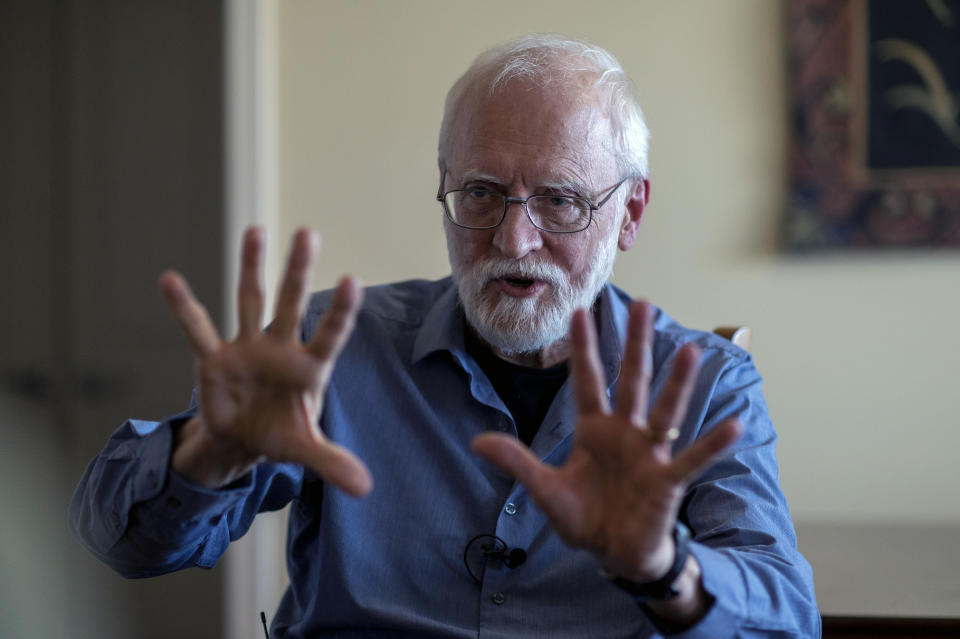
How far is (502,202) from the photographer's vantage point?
1325mm

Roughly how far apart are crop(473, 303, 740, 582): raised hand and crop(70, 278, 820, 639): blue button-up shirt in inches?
9.4

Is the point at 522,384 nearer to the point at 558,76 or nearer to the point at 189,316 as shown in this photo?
the point at 558,76

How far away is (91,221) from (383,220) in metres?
0.82

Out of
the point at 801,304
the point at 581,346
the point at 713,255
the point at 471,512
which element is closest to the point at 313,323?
the point at 471,512

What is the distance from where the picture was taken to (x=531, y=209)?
1313mm

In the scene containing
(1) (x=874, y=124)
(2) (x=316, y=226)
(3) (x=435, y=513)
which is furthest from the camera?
(2) (x=316, y=226)

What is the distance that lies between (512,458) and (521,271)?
1.80 ft

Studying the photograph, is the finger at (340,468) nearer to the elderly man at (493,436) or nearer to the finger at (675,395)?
the elderly man at (493,436)

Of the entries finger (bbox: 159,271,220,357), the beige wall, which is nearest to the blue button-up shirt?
finger (bbox: 159,271,220,357)

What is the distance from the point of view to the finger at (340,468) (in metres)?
0.75

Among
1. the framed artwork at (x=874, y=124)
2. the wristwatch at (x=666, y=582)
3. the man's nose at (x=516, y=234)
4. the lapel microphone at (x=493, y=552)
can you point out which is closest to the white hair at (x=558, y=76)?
the man's nose at (x=516, y=234)

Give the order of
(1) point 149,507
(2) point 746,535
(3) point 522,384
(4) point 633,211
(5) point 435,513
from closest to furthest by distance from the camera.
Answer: (1) point 149,507
(2) point 746,535
(5) point 435,513
(3) point 522,384
(4) point 633,211

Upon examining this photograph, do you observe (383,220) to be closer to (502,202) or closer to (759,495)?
Answer: (502,202)

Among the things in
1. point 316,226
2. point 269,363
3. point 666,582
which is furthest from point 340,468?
point 316,226
